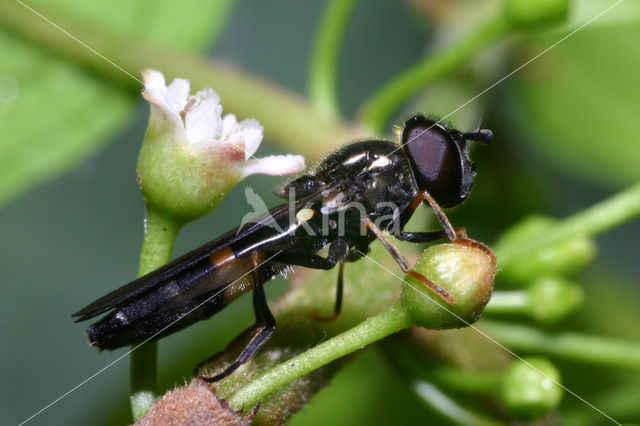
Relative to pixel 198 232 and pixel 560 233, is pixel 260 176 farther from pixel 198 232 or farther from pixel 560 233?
pixel 560 233

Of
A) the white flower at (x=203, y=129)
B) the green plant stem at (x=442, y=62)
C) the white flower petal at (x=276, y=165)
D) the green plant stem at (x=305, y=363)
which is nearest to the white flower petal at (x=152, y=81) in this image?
the white flower at (x=203, y=129)

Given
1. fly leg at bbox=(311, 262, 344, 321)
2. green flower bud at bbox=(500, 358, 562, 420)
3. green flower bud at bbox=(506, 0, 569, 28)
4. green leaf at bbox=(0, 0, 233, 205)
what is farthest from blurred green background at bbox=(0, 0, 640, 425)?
fly leg at bbox=(311, 262, 344, 321)

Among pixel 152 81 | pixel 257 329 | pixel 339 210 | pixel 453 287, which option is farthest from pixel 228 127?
pixel 453 287

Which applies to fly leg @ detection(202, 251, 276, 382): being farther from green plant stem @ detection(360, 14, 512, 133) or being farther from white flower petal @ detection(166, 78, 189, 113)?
green plant stem @ detection(360, 14, 512, 133)

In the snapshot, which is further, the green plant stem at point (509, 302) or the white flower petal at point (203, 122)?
the green plant stem at point (509, 302)

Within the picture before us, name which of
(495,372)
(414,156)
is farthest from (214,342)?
(414,156)

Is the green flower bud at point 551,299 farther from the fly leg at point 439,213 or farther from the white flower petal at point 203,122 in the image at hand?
the white flower petal at point 203,122
